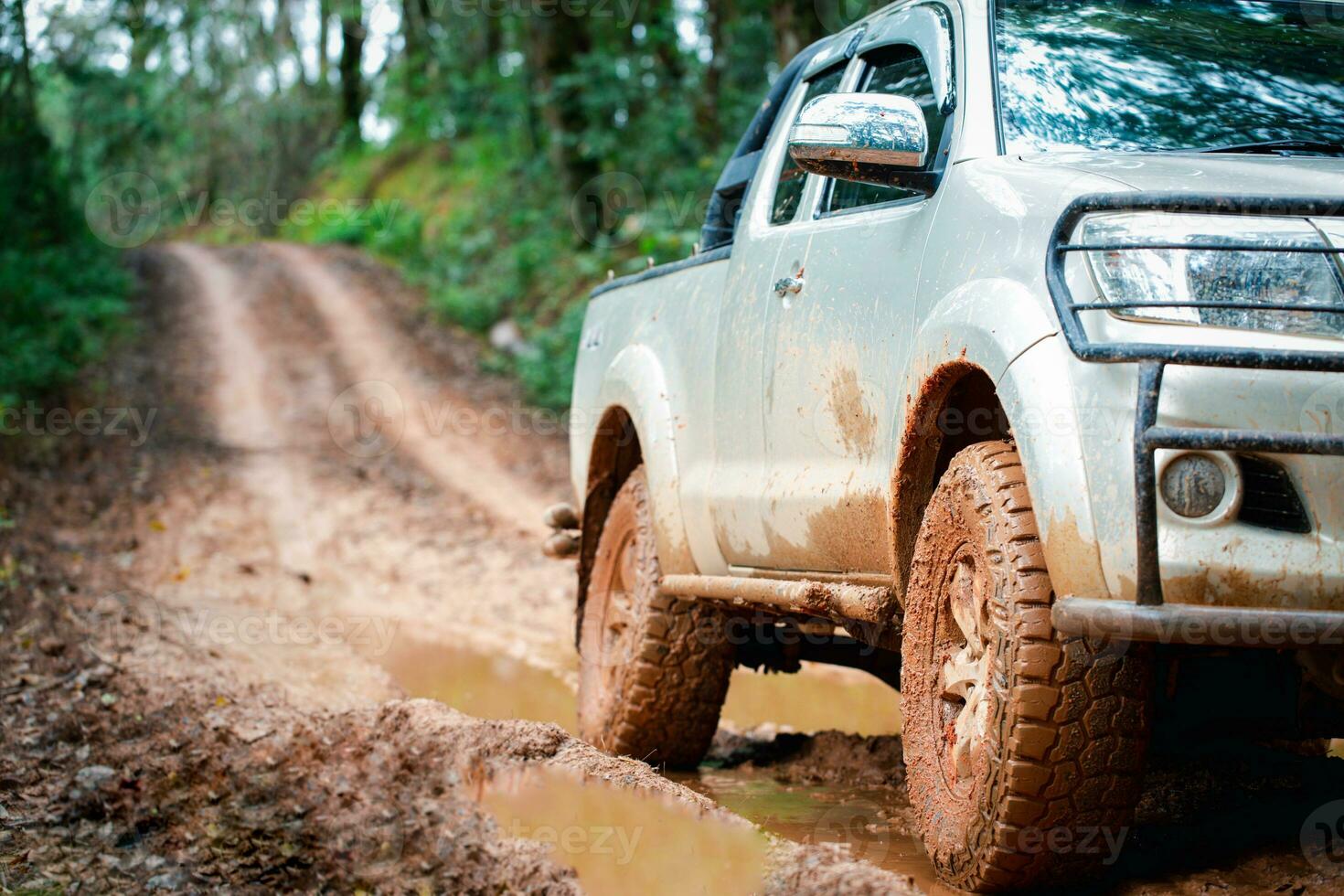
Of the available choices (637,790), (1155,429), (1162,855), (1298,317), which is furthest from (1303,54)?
(637,790)

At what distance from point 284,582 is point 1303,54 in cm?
723

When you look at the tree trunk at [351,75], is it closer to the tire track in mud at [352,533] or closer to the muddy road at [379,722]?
the tire track in mud at [352,533]

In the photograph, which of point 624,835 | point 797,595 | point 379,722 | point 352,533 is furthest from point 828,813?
point 352,533

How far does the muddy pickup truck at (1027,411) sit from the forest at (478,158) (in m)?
4.90

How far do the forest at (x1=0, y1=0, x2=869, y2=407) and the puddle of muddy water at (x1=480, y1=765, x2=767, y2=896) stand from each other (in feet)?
19.1

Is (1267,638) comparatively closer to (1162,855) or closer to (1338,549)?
(1338,549)

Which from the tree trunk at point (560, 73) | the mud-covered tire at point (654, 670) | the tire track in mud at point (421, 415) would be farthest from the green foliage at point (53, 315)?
the mud-covered tire at point (654, 670)

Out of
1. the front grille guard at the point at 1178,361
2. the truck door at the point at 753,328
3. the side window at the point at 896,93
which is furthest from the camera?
the truck door at the point at 753,328

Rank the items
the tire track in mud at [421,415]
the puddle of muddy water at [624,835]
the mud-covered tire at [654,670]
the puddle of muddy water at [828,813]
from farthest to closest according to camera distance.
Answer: the tire track in mud at [421,415], the mud-covered tire at [654,670], the puddle of muddy water at [828,813], the puddle of muddy water at [624,835]

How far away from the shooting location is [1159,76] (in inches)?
139

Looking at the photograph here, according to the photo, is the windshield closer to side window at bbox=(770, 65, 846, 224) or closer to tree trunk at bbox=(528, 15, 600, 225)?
side window at bbox=(770, 65, 846, 224)

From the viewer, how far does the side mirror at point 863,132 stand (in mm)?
3371

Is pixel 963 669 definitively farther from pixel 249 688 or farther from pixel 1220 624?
pixel 249 688

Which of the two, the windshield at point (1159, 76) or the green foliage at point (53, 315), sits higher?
the windshield at point (1159, 76)
